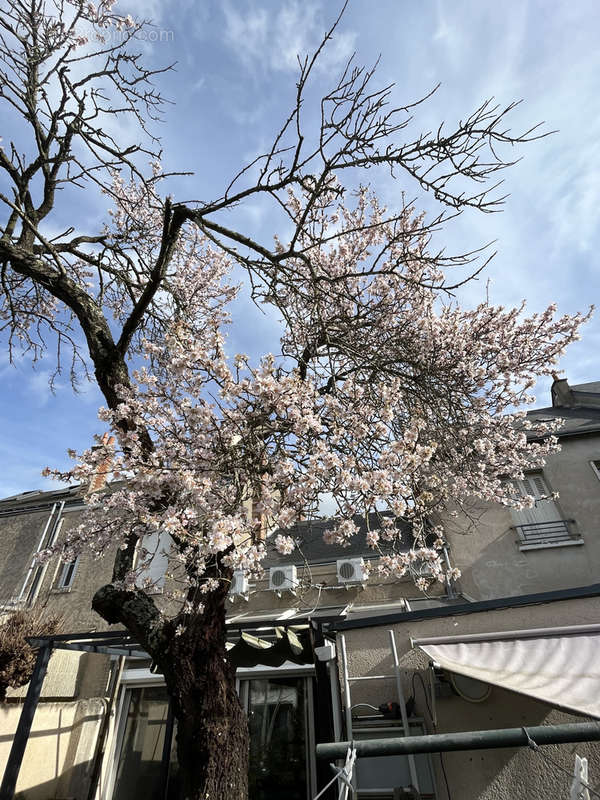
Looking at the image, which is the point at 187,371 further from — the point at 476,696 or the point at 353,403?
the point at 476,696

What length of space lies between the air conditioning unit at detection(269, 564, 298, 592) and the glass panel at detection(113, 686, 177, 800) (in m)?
3.32

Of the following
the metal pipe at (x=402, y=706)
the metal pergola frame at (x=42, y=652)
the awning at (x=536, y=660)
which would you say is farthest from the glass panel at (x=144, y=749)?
the awning at (x=536, y=660)

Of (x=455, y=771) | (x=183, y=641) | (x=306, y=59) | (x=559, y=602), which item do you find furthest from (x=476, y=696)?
(x=306, y=59)

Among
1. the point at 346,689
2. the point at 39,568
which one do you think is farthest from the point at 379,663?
the point at 39,568

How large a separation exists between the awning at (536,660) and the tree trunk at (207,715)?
2.41 m

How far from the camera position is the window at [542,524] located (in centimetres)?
841

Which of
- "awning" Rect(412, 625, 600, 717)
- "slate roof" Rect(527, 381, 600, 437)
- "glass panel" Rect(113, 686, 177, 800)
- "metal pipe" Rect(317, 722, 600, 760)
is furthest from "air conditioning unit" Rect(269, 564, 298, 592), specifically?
"metal pipe" Rect(317, 722, 600, 760)

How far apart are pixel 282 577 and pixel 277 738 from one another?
2.71 meters

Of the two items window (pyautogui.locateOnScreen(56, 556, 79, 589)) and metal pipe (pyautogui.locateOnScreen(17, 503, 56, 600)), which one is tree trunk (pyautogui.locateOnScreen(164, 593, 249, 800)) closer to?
window (pyautogui.locateOnScreen(56, 556, 79, 589))

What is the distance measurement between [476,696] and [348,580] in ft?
11.7

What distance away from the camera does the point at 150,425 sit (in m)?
4.89

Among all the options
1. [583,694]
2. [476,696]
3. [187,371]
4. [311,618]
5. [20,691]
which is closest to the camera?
[583,694]

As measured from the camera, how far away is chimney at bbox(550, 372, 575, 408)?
11771 mm

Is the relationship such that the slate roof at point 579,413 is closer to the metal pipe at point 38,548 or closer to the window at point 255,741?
the window at point 255,741
